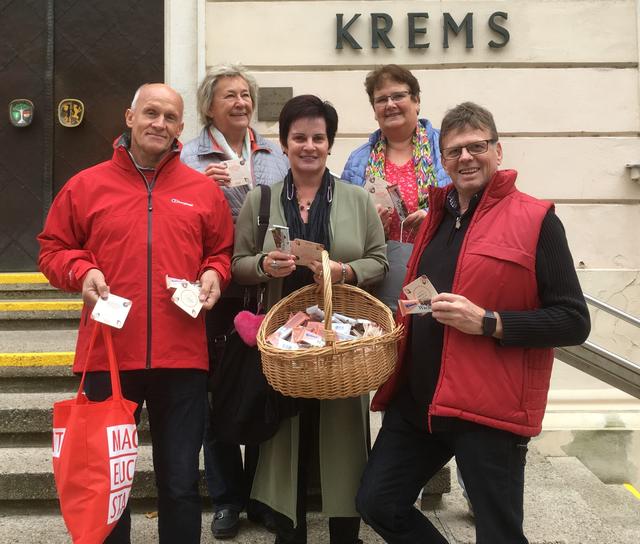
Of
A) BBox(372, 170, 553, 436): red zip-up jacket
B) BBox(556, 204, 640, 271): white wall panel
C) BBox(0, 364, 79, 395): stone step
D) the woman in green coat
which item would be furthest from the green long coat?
BBox(556, 204, 640, 271): white wall panel

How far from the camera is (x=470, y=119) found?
217 centimetres

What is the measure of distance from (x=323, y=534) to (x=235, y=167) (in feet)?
5.89

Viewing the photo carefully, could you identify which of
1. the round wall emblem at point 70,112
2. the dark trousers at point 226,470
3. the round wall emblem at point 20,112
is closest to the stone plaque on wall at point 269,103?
the round wall emblem at point 70,112

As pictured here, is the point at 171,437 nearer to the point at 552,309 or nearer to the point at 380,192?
the point at 380,192

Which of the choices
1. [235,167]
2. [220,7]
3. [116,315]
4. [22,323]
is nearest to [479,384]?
[116,315]

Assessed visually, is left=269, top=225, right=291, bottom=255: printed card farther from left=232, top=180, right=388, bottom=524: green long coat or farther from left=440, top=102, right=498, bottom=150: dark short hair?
left=440, top=102, right=498, bottom=150: dark short hair

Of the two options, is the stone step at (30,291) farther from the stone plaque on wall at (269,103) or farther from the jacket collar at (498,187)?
the jacket collar at (498,187)

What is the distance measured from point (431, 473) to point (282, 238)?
1048 millimetres

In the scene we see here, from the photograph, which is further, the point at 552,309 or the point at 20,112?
the point at 20,112

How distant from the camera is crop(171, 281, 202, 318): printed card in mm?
2316

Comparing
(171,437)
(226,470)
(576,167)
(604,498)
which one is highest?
(576,167)

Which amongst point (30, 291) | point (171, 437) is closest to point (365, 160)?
point (171, 437)

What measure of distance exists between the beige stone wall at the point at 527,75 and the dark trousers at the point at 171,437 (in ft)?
10.9

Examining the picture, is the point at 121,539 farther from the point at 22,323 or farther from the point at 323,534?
the point at 22,323
